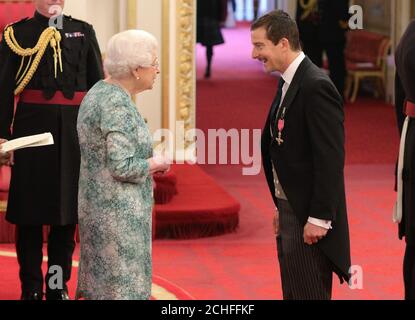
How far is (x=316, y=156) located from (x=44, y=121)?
77.7 inches

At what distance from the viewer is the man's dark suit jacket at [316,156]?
15.6 ft

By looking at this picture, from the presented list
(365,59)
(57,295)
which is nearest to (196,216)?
(57,295)

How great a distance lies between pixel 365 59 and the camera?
52.4 ft

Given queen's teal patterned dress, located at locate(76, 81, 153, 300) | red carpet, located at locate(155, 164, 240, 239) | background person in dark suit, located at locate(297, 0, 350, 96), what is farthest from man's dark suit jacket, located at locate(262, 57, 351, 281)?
background person in dark suit, located at locate(297, 0, 350, 96)

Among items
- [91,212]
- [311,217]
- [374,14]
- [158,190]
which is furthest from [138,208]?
[374,14]

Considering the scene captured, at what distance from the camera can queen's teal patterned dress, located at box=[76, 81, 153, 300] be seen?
485 cm

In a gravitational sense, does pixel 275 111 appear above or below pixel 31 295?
above

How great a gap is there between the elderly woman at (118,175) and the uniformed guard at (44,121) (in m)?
1.25

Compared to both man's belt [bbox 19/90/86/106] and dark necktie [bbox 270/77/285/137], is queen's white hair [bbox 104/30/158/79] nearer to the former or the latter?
dark necktie [bbox 270/77/285/137]

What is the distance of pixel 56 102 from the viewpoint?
6.26 meters

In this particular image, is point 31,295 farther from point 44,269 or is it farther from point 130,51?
point 130,51

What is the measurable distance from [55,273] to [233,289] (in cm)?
116

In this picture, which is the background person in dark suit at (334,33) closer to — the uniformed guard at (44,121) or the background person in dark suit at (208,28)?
the background person in dark suit at (208,28)

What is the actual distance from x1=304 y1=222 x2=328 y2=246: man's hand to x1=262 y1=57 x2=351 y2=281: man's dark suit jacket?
0.05m
